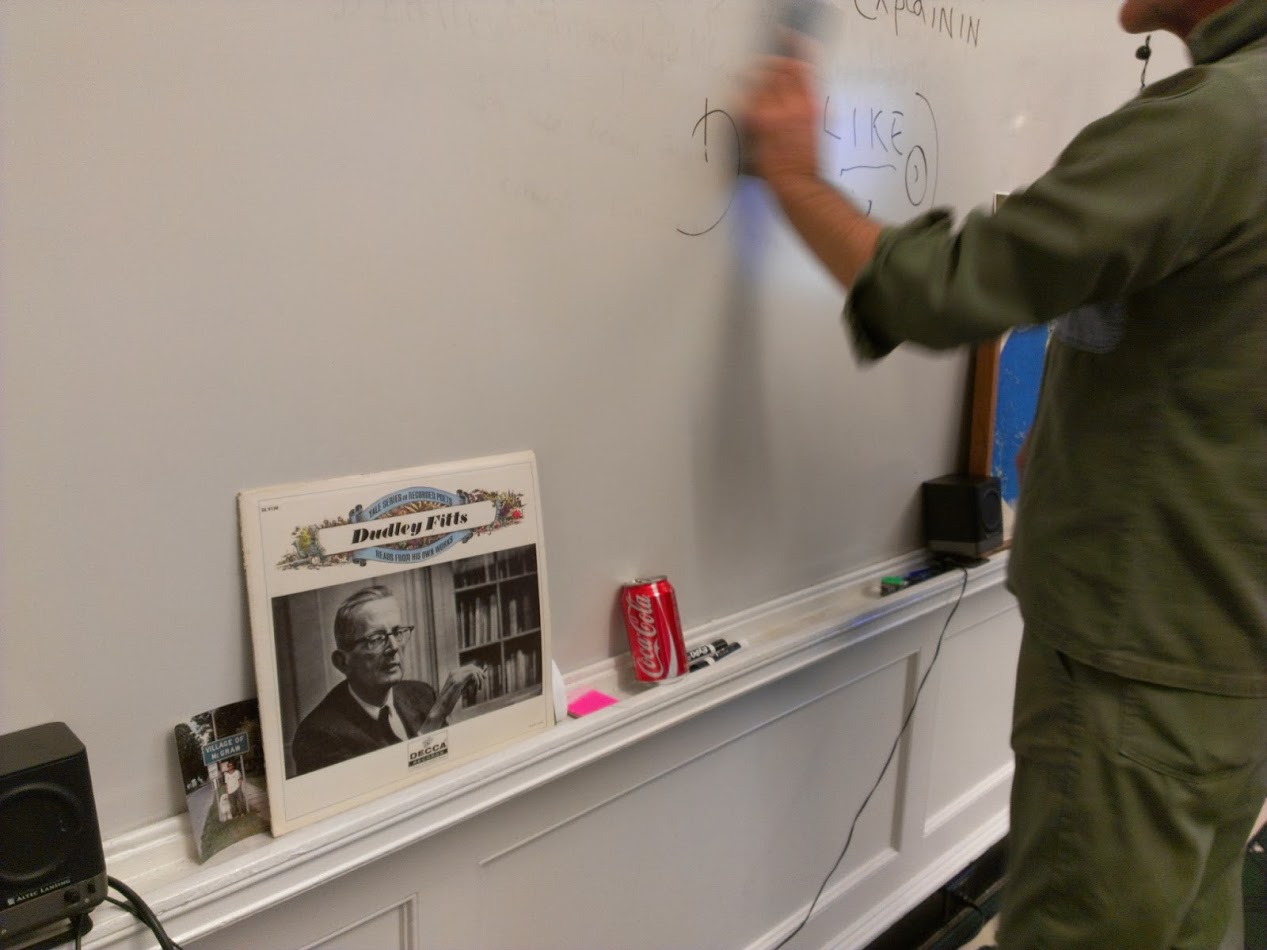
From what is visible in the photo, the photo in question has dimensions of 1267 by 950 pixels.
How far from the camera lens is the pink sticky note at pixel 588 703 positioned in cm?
100

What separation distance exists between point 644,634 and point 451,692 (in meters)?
0.26

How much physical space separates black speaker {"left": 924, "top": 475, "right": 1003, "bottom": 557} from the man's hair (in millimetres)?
1122

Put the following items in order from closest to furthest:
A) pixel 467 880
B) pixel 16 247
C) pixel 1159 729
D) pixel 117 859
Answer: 1. pixel 16 247
2. pixel 117 859
3. pixel 1159 729
4. pixel 467 880

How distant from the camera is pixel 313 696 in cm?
79

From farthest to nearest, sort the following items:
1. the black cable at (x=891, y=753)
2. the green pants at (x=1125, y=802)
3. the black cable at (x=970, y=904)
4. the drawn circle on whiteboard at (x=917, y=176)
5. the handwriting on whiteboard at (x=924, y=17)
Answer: the black cable at (x=970, y=904) → the black cable at (x=891, y=753) → the drawn circle on whiteboard at (x=917, y=176) → the handwriting on whiteboard at (x=924, y=17) → the green pants at (x=1125, y=802)

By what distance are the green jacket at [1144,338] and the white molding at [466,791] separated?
15.2 inches

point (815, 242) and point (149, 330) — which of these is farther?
point (815, 242)

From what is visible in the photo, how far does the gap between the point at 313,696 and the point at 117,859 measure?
0.21 metres

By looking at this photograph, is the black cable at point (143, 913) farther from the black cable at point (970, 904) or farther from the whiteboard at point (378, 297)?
the black cable at point (970, 904)

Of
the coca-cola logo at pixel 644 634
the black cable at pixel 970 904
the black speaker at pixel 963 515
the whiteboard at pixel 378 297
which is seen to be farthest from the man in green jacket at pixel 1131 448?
the black cable at pixel 970 904

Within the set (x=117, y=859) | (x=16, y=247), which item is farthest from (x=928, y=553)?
(x=16, y=247)

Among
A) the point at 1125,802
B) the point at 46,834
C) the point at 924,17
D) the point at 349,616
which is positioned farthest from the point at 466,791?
the point at 924,17

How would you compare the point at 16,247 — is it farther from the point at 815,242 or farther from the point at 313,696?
the point at 815,242

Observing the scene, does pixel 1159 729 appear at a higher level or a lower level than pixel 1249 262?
lower
